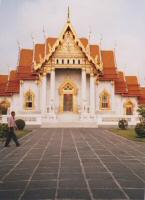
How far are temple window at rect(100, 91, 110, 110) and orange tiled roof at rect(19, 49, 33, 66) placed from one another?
25.5 feet

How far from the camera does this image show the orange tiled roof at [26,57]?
39.7m

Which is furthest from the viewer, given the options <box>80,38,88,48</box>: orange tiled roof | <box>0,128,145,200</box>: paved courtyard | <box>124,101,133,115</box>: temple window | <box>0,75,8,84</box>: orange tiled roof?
<box>80,38,88,48</box>: orange tiled roof

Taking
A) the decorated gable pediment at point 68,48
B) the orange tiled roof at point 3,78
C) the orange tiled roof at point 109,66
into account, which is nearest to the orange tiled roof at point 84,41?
the orange tiled roof at point 109,66

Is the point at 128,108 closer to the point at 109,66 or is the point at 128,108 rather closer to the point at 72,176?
the point at 109,66

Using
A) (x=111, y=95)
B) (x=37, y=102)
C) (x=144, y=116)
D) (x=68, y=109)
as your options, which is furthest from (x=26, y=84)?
(x=144, y=116)

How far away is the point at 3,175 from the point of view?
8.38 meters

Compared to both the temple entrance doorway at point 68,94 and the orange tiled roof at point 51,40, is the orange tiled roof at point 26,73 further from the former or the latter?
the orange tiled roof at point 51,40

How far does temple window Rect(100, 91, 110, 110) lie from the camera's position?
3866cm

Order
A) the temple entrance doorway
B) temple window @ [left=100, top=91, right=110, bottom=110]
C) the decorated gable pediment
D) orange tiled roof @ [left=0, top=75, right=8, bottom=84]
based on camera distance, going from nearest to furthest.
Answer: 1. the decorated gable pediment
2. the temple entrance doorway
3. temple window @ [left=100, top=91, right=110, bottom=110]
4. orange tiled roof @ [left=0, top=75, right=8, bottom=84]

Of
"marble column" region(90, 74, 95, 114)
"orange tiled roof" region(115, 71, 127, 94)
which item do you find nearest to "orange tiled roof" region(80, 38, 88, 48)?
"marble column" region(90, 74, 95, 114)

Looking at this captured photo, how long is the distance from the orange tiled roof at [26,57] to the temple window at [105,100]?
306 inches

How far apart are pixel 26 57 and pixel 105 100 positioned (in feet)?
29.8

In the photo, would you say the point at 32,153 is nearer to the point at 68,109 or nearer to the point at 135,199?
the point at 135,199

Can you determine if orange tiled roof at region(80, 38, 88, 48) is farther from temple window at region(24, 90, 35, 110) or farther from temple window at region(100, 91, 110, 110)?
temple window at region(24, 90, 35, 110)
